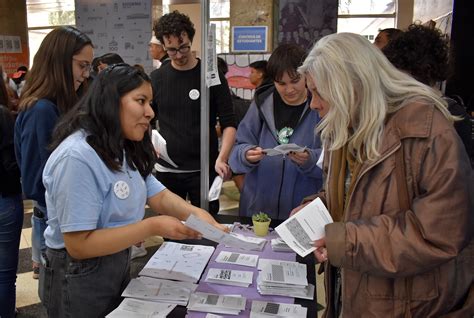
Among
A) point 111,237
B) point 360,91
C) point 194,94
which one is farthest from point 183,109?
point 360,91

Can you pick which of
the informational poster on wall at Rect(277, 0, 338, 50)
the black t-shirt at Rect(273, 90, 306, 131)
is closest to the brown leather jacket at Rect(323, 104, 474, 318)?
the black t-shirt at Rect(273, 90, 306, 131)

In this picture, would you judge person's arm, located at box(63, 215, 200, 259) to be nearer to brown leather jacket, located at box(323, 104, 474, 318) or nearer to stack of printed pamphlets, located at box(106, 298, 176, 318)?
stack of printed pamphlets, located at box(106, 298, 176, 318)

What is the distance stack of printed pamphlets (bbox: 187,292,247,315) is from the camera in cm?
124

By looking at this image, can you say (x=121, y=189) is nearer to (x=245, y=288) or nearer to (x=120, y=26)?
(x=245, y=288)

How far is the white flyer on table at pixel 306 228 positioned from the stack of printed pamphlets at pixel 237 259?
0.33 m

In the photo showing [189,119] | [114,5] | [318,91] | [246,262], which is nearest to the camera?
[318,91]

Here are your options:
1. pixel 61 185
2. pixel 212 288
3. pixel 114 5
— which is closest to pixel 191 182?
pixel 212 288

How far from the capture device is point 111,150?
1.30 meters

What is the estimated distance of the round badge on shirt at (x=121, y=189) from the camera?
4.25 ft

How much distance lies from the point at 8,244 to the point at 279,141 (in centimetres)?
142

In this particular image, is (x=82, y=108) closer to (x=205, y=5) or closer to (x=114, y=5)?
(x=205, y=5)

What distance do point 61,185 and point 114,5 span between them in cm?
613

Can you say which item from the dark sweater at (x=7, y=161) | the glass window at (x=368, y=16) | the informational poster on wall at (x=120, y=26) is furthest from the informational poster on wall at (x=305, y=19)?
the glass window at (x=368, y=16)

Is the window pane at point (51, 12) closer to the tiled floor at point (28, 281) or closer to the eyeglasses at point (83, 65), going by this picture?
the tiled floor at point (28, 281)
